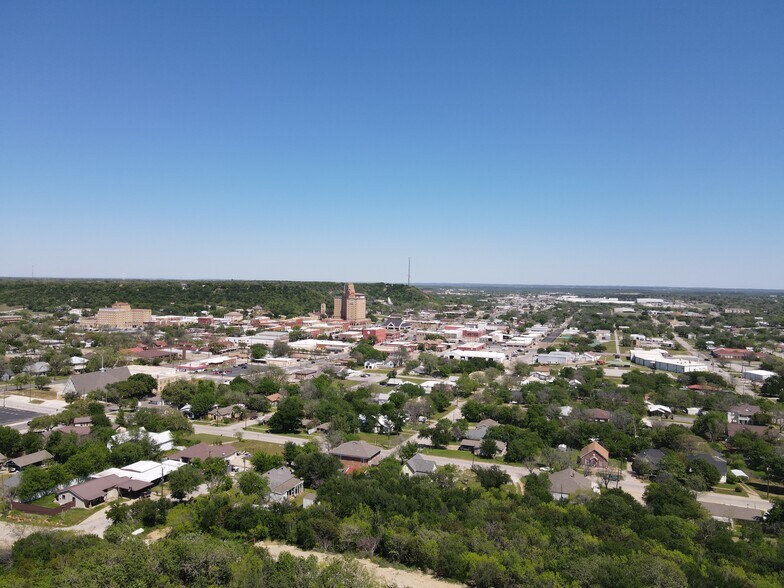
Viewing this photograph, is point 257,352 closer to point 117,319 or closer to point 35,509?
point 117,319

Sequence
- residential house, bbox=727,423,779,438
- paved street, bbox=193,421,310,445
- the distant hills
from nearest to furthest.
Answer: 1. paved street, bbox=193,421,310,445
2. residential house, bbox=727,423,779,438
3. the distant hills

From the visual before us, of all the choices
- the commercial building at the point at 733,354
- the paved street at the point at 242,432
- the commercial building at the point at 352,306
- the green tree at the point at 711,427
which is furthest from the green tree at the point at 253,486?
the commercial building at the point at 352,306

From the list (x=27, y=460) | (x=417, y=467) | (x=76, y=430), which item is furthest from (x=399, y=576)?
(x=76, y=430)

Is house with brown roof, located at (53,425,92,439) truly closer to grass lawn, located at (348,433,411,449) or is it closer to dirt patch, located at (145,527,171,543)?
dirt patch, located at (145,527,171,543)

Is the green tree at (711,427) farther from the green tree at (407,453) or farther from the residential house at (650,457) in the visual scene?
the green tree at (407,453)

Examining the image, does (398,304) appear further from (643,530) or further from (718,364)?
(643,530)

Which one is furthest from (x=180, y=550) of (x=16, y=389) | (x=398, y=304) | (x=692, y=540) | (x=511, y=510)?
(x=398, y=304)

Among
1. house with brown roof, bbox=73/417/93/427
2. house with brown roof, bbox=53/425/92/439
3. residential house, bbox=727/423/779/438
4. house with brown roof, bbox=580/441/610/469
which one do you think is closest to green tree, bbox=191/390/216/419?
house with brown roof, bbox=73/417/93/427
